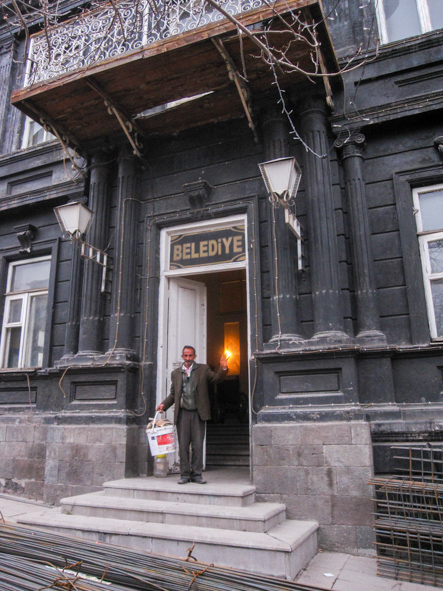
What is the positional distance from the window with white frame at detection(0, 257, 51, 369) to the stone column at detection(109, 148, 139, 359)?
7.43ft

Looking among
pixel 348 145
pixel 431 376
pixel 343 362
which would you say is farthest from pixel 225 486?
pixel 348 145

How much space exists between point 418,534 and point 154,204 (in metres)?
5.91

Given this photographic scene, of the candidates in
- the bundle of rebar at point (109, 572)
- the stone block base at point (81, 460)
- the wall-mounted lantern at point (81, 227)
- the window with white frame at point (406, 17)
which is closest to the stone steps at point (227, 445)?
the stone block base at point (81, 460)

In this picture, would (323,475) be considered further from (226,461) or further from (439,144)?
(439,144)

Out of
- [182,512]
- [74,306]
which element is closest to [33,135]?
[74,306]

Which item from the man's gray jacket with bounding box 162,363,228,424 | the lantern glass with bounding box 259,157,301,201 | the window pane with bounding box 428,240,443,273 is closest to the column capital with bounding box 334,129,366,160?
the lantern glass with bounding box 259,157,301,201

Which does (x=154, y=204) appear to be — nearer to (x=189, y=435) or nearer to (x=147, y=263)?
(x=147, y=263)

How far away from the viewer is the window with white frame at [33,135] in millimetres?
10200

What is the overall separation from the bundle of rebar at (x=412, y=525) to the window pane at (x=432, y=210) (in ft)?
9.78

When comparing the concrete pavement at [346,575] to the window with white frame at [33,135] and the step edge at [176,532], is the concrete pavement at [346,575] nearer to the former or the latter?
the step edge at [176,532]

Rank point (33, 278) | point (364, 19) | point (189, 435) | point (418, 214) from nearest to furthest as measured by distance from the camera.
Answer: point (189, 435)
point (418, 214)
point (364, 19)
point (33, 278)

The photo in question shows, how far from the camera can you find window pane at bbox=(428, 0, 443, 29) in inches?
278

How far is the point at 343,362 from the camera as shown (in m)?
5.79

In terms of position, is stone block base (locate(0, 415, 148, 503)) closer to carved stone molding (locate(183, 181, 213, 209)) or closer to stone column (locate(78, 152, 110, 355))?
stone column (locate(78, 152, 110, 355))
